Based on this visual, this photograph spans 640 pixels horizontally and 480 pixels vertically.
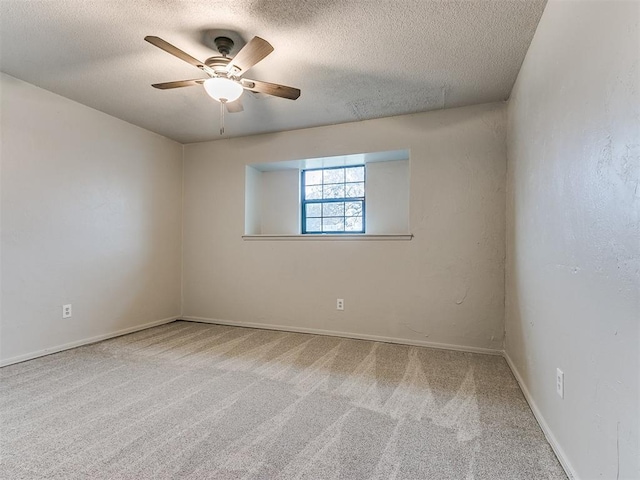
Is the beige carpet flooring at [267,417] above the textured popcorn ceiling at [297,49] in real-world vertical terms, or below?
below

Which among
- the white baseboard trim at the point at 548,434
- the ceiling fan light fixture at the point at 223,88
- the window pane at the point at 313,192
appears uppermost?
the ceiling fan light fixture at the point at 223,88

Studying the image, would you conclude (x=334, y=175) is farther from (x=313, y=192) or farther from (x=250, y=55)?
(x=250, y=55)

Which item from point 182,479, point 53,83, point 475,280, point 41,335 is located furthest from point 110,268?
point 475,280

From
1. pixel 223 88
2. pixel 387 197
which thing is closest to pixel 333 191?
pixel 387 197

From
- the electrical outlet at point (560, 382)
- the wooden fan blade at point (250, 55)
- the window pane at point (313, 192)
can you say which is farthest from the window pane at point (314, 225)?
the electrical outlet at point (560, 382)

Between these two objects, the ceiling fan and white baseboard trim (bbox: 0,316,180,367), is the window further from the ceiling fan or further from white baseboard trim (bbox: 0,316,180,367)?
white baseboard trim (bbox: 0,316,180,367)

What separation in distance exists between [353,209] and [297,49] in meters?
2.10

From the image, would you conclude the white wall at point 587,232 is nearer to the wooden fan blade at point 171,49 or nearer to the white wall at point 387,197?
the white wall at point 387,197

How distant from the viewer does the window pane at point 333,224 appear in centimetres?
406

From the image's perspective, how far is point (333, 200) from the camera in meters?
4.08

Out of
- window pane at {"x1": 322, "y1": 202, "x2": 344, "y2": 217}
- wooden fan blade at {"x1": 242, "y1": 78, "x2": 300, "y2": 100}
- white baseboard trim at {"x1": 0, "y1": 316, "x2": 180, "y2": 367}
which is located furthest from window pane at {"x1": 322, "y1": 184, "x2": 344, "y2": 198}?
white baseboard trim at {"x1": 0, "y1": 316, "x2": 180, "y2": 367}

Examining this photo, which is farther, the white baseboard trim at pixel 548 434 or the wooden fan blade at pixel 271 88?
the wooden fan blade at pixel 271 88

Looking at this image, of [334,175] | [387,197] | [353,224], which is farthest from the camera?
[334,175]

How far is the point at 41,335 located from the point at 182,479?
2.41 metres
